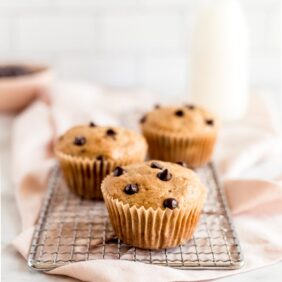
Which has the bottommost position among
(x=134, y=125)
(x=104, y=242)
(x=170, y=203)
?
(x=134, y=125)

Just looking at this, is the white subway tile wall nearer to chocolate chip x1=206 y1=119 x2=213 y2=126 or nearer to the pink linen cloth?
the pink linen cloth

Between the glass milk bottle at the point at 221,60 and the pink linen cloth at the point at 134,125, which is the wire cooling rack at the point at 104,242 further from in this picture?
the glass milk bottle at the point at 221,60

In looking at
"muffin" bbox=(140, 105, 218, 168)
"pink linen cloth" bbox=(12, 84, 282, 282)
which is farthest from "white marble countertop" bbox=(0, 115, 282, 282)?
"muffin" bbox=(140, 105, 218, 168)

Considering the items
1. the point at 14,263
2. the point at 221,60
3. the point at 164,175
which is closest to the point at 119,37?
the point at 221,60

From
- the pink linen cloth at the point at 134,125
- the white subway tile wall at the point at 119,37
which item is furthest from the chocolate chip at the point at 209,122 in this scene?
the white subway tile wall at the point at 119,37

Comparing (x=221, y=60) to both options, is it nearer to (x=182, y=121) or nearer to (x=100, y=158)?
(x=182, y=121)

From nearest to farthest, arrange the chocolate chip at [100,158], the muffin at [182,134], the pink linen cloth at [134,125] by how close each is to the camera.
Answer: the pink linen cloth at [134,125], the chocolate chip at [100,158], the muffin at [182,134]
